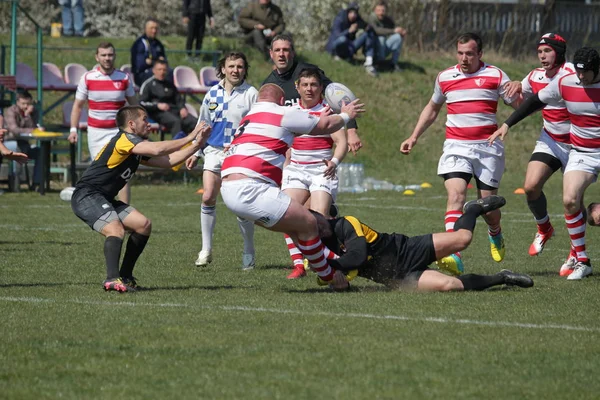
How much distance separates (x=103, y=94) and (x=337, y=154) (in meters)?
6.02

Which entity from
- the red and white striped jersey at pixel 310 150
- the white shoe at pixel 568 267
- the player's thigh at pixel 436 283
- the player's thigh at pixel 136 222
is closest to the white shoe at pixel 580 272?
the white shoe at pixel 568 267

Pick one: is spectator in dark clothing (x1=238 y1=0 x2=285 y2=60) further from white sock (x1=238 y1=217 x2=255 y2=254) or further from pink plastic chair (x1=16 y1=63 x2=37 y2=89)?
white sock (x1=238 y1=217 x2=255 y2=254)

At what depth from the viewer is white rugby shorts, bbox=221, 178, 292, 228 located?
26.6 feet

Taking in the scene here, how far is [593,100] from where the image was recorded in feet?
31.4

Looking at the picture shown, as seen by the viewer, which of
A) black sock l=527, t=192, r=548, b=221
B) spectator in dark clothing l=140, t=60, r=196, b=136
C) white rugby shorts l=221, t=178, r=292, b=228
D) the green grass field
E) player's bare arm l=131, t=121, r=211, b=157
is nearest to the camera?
the green grass field

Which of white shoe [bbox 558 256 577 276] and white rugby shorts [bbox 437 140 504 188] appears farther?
white rugby shorts [bbox 437 140 504 188]

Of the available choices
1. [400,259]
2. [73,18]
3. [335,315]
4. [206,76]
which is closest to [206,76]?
[206,76]

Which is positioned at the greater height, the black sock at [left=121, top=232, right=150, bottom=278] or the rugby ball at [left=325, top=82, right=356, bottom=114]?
the rugby ball at [left=325, top=82, right=356, bottom=114]

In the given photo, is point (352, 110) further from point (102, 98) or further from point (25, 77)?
point (25, 77)

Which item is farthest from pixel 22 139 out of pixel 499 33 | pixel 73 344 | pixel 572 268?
pixel 499 33

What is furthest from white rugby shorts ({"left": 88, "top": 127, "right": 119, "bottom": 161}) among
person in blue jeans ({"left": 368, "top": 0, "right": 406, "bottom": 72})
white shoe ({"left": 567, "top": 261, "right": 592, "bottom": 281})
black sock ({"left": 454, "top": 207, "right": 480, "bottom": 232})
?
person in blue jeans ({"left": 368, "top": 0, "right": 406, "bottom": 72})

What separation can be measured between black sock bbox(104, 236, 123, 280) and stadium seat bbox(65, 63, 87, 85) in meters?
15.5

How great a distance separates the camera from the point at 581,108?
9656 millimetres

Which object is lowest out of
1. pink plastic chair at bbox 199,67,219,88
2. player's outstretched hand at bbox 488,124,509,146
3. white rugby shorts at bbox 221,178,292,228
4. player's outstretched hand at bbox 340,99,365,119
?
pink plastic chair at bbox 199,67,219,88
